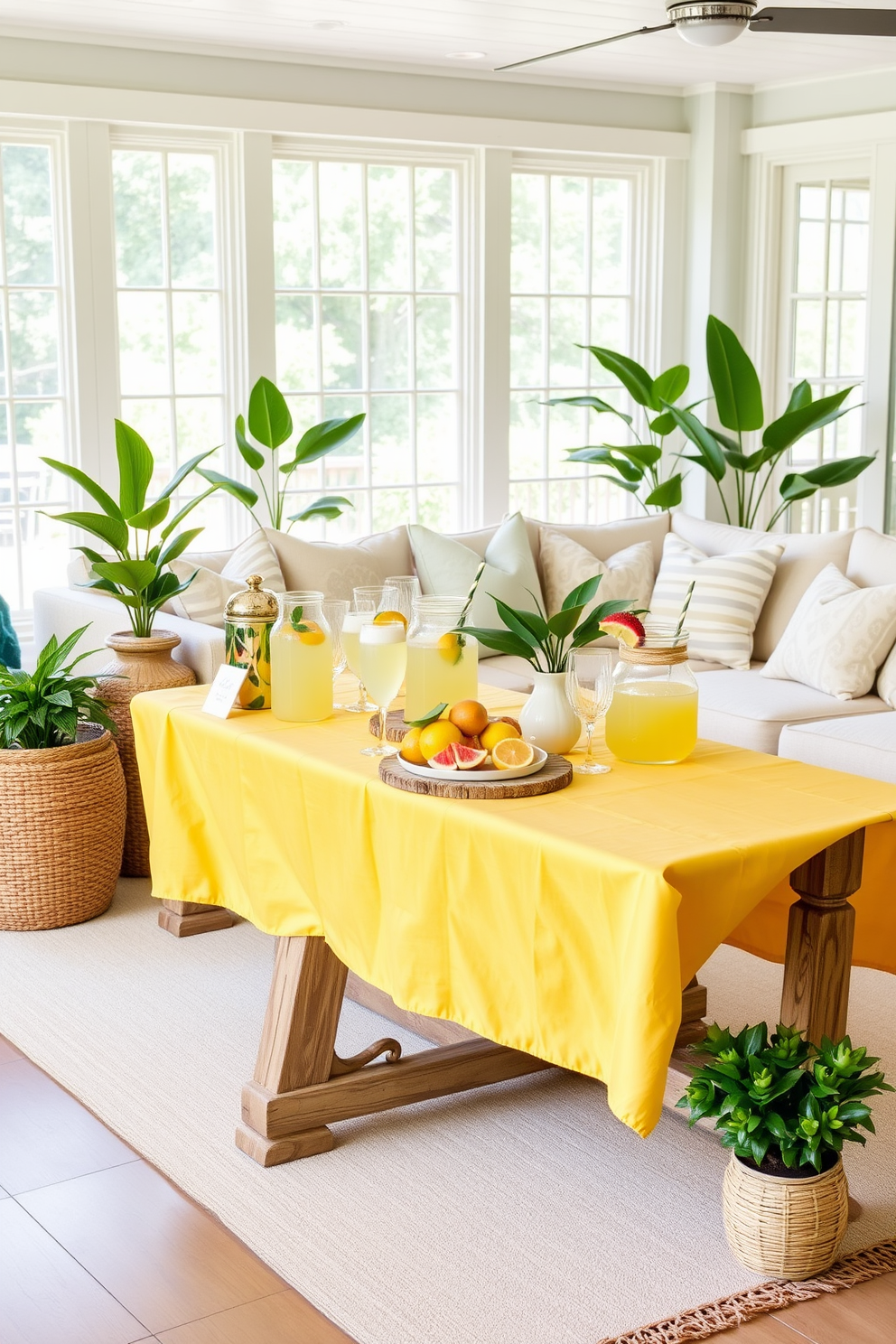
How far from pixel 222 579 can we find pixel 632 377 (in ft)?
7.34

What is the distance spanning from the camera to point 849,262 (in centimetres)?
630

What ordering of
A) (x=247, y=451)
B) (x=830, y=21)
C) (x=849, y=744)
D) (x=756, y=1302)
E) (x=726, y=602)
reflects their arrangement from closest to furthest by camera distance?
1. (x=756, y=1302)
2. (x=830, y=21)
3. (x=849, y=744)
4. (x=726, y=602)
5. (x=247, y=451)

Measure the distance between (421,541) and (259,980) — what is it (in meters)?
2.07

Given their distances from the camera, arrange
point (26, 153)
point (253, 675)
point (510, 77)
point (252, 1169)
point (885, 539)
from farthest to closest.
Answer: point (510, 77), point (26, 153), point (885, 539), point (253, 675), point (252, 1169)

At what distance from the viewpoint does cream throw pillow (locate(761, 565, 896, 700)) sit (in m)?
4.36

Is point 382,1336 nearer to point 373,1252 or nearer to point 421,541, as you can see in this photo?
point 373,1252

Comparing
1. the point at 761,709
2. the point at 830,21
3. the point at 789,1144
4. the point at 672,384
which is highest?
the point at 830,21

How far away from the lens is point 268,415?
5.05 meters

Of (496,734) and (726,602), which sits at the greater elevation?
(496,734)

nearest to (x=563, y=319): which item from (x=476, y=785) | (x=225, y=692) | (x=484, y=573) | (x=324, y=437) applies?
(x=324, y=437)

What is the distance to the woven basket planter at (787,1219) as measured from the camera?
6.91ft

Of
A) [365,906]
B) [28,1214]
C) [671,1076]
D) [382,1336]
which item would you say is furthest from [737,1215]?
[28,1214]

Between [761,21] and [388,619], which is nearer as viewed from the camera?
[388,619]

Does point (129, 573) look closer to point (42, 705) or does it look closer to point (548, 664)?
Answer: point (42, 705)
